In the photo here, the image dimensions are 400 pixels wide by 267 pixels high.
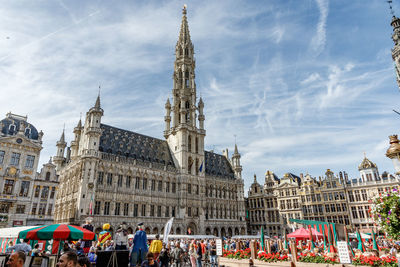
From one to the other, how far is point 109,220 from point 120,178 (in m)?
6.41

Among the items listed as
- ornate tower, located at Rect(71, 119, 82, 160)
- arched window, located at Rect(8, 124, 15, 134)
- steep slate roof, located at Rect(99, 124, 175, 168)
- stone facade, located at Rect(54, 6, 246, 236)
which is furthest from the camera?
ornate tower, located at Rect(71, 119, 82, 160)

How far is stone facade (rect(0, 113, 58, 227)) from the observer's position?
29875 millimetres

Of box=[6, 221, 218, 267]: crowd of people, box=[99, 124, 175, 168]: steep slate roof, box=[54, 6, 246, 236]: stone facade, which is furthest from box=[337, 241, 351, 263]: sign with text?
box=[99, 124, 175, 168]: steep slate roof

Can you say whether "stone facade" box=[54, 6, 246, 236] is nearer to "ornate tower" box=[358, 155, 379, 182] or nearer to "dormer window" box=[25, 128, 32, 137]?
"dormer window" box=[25, 128, 32, 137]

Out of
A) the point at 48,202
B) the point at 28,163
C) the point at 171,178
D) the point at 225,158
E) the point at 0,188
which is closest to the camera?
the point at 0,188

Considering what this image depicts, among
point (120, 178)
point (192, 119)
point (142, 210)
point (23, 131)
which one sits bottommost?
point (142, 210)

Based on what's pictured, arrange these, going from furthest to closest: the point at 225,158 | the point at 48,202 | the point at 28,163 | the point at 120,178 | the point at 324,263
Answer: the point at 225,158 → the point at 120,178 → the point at 48,202 → the point at 28,163 → the point at 324,263

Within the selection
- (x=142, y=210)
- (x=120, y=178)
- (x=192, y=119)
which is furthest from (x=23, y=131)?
(x=192, y=119)

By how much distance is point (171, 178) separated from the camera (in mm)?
A: 45500

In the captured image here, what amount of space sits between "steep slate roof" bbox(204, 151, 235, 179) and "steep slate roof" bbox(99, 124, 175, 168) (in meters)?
11.0

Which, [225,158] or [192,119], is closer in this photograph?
[192,119]

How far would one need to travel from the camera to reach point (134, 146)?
45.8 m

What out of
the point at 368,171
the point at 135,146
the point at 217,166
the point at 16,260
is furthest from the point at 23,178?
the point at 368,171

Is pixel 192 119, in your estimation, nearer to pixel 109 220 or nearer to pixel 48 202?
pixel 109 220
